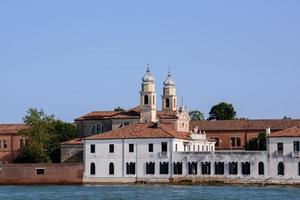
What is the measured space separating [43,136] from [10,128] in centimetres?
1218

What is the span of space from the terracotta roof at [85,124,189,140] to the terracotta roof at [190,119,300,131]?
44.3 feet

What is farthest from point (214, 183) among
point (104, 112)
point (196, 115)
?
point (196, 115)

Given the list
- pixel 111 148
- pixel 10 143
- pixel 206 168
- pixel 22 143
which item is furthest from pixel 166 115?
pixel 10 143

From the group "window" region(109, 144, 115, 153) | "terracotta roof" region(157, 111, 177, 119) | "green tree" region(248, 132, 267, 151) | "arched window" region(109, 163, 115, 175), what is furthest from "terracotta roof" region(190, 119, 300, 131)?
"arched window" region(109, 163, 115, 175)

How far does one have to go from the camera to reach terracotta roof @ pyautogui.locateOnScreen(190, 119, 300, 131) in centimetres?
9112

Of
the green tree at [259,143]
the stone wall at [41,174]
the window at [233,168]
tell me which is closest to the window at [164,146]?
the window at [233,168]

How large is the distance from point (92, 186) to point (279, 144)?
16.0 meters

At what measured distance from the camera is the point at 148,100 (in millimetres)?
87812

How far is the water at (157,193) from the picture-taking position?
59.7m

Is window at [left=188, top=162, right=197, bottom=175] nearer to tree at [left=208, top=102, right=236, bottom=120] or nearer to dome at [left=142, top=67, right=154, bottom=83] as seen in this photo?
dome at [left=142, top=67, right=154, bottom=83]

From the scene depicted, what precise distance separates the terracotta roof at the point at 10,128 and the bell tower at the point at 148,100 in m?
16.5

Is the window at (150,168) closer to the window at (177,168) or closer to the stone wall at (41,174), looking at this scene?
the window at (177,168)

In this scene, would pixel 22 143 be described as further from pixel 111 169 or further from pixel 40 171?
pixel 111 169

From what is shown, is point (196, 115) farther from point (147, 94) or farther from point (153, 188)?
point (153, 188)
